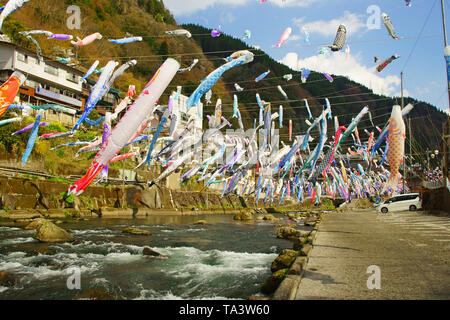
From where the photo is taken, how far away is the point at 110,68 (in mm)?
10633

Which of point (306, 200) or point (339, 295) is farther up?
point (339, 295)

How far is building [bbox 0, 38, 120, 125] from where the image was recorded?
28953mm

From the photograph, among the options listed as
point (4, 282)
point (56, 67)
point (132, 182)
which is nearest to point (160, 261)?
point (4, 282)

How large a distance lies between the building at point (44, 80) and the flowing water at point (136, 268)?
22719mm

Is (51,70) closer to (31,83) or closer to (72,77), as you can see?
(31,83)

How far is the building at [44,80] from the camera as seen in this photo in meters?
29.0

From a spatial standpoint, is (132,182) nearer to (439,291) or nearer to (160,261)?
(160,261)

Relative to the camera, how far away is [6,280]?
6438 millimetres

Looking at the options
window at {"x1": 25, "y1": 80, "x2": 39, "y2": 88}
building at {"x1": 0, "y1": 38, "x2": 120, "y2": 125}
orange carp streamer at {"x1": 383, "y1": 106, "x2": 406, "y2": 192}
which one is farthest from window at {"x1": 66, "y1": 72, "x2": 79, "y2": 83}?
orange carp streamer at {"x1": 383, "y1": 106, "x2": 406, "y2": 192}

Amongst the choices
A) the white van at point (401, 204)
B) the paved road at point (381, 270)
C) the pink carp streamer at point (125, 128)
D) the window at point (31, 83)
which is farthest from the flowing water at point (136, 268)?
the window at point (31, 83)

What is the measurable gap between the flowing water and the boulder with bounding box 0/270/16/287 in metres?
0.15

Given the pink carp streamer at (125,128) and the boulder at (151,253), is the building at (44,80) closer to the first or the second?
the boulder at (151,253)

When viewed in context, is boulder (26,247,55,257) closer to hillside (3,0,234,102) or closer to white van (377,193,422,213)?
white van (377,193,422,213)
